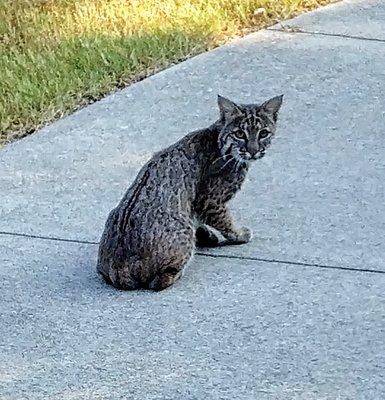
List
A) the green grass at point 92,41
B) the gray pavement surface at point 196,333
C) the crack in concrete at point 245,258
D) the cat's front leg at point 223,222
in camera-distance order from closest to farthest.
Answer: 1. the gray pavement surface at point 196,333
2. the crack in concrete at point 245,258
3. the cat's front leg at point 223,222
4. the green grass at point 92,41

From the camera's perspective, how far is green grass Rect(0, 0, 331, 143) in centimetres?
763

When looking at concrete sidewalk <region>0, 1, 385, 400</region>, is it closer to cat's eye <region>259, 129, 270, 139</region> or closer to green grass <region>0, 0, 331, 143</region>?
green grass <region>0, 0, 331, 143</region>

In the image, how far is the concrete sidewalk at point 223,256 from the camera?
181 inches

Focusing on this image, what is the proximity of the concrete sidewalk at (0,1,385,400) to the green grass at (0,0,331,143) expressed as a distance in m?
0.19

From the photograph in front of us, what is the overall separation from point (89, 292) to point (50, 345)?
1.68 feet

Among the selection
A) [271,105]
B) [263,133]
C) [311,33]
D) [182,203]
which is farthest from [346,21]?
[182,203]

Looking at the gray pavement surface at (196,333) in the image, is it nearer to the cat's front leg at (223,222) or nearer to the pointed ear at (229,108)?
the cat's front leg at (223,222)

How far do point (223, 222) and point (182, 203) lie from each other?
0.31 meters

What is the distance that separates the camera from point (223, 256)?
5715mm

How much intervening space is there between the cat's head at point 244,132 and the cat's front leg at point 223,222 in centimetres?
27

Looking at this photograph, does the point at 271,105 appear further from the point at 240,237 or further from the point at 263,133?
the point at 240,237

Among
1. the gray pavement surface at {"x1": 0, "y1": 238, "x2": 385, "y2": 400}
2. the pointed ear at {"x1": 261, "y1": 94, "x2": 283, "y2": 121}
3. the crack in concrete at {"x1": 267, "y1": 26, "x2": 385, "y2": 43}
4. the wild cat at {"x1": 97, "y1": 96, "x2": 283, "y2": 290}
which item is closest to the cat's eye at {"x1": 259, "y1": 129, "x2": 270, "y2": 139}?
the wild cat at {"x1": 97, "y1": 96, "x2": 283, "y2": 290}

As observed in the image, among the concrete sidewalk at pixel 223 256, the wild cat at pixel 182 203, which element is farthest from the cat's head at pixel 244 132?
the concrete sidewalk at pixel 223 256

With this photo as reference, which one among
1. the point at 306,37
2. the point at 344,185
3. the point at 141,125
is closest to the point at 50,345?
the point at 344,185
